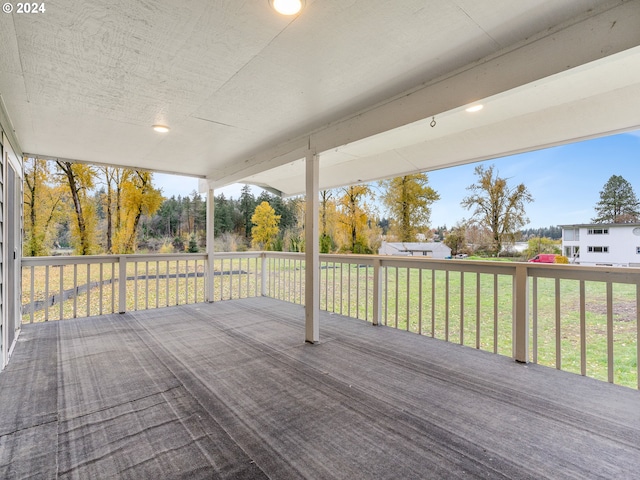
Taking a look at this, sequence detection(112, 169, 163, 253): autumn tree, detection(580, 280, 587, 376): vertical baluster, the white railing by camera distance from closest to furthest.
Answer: detection(580, 280, 587, 376): vertical baluster, the white railing, detection(112, 169, 163, 253): autumn tree

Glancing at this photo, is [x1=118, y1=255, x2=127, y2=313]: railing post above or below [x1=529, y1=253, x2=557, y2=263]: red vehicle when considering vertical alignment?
below

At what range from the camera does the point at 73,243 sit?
6312mm

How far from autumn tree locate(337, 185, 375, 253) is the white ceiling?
366cm

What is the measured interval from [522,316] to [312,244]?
220 cm

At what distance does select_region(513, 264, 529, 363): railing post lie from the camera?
2828mm

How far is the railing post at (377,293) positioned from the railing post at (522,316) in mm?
1658

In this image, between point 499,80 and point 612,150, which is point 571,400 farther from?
point 612,150

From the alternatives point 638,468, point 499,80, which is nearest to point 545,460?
point 638,468

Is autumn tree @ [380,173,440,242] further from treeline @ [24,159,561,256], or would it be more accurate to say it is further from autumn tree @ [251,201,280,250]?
autumn tree @ [251,201,280,250]

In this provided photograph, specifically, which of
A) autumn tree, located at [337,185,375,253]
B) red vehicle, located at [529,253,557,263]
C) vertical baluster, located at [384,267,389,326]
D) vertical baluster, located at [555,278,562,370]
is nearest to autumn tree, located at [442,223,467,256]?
red vehicle, located at [529,253,557,263]

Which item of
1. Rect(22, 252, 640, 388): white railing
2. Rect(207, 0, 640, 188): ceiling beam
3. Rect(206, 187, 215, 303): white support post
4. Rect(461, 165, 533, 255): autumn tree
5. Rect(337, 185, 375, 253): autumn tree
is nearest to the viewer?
Rect(207, 0, 640, 188): ceiling beam

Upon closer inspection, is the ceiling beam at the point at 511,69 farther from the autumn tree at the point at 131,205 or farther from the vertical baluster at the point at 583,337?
the autumn tree at the point at 131,205

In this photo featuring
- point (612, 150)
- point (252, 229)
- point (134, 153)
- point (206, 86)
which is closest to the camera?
point (206, 86)

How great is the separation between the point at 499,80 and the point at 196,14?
1.80 meters
